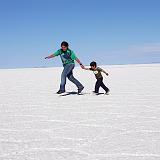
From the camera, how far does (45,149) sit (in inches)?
169

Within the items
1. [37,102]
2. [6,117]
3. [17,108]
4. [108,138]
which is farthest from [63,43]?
[108,138]

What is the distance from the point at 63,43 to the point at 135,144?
5.84m

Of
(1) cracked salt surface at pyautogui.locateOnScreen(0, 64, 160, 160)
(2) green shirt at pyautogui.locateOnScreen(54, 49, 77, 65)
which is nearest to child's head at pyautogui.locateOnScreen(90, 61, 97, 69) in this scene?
(2) green shirt at pyautogui.locateOnScreen(54, 49, 77, 65)

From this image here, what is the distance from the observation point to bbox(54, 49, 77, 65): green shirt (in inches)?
398

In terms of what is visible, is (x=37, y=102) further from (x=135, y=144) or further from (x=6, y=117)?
(x=135, y=144)

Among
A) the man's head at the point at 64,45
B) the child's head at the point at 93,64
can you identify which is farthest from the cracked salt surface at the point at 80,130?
the man's head at the point at 64,45

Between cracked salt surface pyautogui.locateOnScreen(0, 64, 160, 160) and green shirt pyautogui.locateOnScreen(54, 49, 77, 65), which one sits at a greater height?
green shirt pyautogui.locateOnScreen(54, 49, 77, 65)

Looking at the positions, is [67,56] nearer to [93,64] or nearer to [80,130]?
[93,64]

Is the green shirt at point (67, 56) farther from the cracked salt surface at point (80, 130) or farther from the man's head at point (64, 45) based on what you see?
the cracked salt surface at point (80, 130)

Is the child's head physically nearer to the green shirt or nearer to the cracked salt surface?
the green shirt

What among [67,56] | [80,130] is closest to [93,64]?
[67,56]

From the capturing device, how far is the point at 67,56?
400 inches

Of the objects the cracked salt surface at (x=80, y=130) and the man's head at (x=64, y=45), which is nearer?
the cracked salt surface at (x=80, y=130)

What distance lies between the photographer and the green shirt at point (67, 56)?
10.1 m
